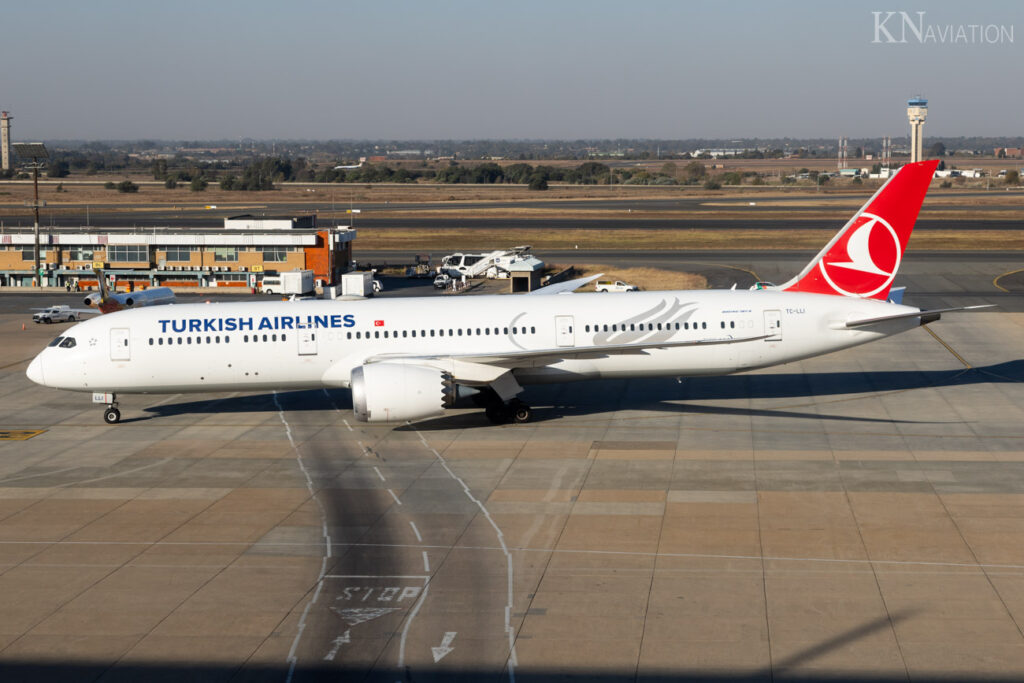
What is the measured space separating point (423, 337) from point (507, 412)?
4103 millimetres

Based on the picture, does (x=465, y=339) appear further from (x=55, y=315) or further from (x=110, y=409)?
(x=55, y=315)

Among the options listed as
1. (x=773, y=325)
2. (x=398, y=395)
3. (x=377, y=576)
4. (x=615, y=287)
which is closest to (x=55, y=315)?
(x=615, y=287)

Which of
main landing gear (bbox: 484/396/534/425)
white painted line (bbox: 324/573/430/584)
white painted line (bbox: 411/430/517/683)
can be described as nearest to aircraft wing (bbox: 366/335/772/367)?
main landing gear (bbox: 484/396/534/425)

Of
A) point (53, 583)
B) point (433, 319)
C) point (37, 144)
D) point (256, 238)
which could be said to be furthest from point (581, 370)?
point (37, 144)

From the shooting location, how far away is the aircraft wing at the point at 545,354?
37031 mm

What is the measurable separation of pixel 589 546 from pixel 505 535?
2.26 meters

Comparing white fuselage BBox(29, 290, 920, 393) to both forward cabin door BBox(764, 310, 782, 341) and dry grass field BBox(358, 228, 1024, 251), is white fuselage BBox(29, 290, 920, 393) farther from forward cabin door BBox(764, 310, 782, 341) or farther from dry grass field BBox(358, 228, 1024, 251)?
dry grass field BBox(358, 228, 1024, 251)

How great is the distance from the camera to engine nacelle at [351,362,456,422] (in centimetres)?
3566

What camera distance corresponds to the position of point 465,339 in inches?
1524

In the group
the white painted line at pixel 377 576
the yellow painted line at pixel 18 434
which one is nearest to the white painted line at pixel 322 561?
the white painted line at pixel 377 576

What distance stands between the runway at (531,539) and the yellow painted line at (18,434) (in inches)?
18.8

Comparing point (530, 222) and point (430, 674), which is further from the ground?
point (530, 222)

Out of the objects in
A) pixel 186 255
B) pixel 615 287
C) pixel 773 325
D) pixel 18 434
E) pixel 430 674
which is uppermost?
pixel 186 255

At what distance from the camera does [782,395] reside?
43.3 meters
